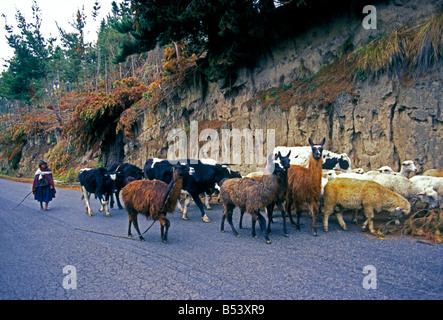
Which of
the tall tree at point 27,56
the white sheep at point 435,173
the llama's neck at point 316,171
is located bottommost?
the white sheep at point 435,173

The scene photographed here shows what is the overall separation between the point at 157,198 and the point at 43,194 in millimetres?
7754

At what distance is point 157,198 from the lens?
6.64 meters

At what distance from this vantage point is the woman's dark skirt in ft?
38.3

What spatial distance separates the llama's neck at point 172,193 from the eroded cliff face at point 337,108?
752cm

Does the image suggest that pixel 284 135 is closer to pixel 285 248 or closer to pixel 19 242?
pixel 285 248

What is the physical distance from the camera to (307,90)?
1357 centimetres

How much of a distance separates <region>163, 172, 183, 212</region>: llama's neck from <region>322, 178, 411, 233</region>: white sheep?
3.67 metres

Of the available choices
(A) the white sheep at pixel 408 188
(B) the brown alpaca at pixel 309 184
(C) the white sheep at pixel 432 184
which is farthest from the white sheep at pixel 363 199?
(C) the white sheep at pixel 432 184

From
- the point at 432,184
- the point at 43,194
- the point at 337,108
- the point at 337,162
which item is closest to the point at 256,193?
the point at 432,184

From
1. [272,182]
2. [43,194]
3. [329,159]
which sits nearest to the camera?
[272,182]

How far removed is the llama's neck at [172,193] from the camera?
6595mm

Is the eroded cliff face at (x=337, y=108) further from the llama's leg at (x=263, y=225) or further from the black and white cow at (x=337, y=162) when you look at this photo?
the llama's leg at (x=263, y=225)

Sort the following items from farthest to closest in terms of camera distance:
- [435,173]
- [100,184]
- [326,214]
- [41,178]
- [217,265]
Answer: [41,178] → [100,184] → [435,173] → [326,214] → [217,265]

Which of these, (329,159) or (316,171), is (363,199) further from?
(329,159)
